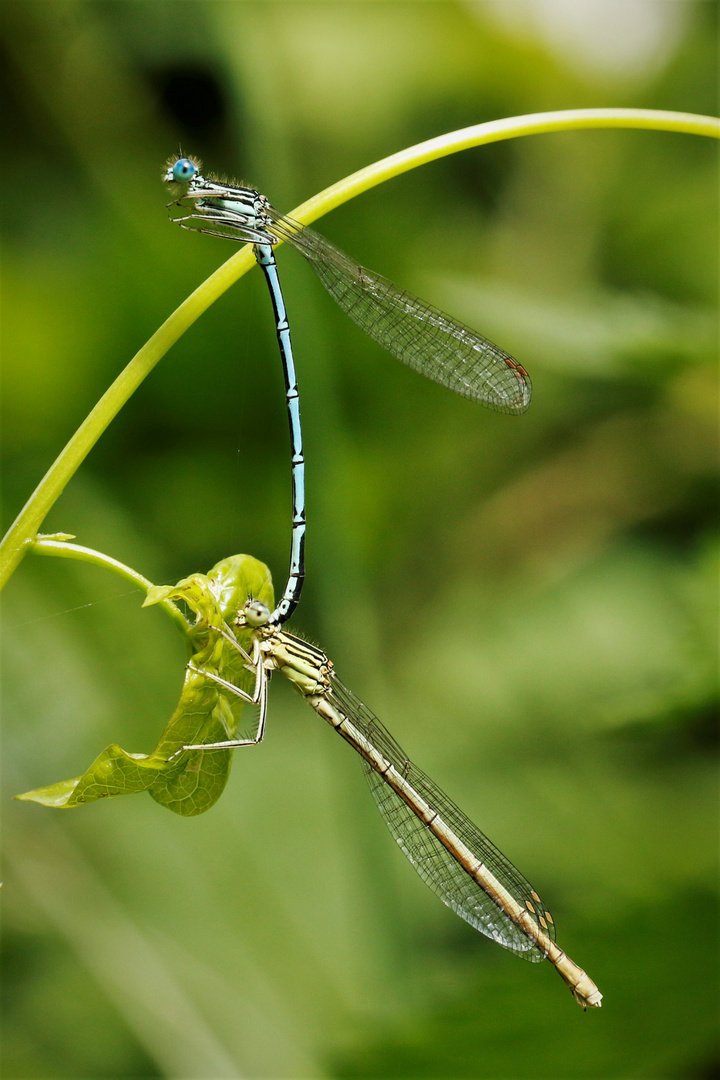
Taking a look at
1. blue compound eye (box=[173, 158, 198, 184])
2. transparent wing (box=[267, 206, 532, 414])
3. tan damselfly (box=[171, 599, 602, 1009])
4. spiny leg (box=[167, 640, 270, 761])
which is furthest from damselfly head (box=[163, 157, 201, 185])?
tan damselfly (box=[171, 599, 602, 1009])

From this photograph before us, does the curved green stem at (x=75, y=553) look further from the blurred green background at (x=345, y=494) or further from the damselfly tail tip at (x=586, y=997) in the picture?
the blurred green background at (x=345, y=494)

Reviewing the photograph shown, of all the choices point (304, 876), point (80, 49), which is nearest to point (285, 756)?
point (304, 876)

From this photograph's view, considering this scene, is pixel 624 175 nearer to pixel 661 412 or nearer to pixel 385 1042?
pixel 661 412

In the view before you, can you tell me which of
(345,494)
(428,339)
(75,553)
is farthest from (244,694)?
(345,494)

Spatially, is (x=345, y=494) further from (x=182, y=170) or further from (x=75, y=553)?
(x=75, y=553)

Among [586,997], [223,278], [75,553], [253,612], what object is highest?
[223,278]
